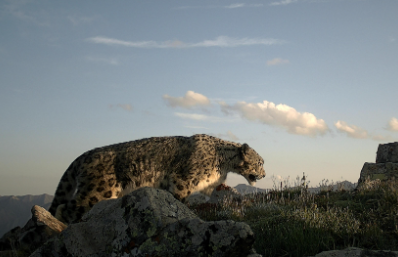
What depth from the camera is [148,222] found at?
4.27 metres

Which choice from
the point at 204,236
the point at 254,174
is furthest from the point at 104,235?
the point at 254,174

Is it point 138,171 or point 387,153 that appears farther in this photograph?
point 387,153

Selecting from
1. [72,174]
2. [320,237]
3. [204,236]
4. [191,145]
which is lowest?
[320,237]

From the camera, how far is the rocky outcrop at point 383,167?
15328mm

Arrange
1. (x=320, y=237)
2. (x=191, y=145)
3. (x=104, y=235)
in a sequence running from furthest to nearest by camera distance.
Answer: (x=191, y=145), (x=320, y=237), (x=104, y=235)

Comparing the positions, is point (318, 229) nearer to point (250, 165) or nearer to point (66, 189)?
point (250, 165)

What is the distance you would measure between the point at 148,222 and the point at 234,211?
6274 mm

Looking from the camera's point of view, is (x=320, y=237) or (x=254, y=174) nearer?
(x=320, y=237)

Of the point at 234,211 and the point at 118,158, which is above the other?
the point at 118,158

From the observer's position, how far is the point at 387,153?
17078 millimetres

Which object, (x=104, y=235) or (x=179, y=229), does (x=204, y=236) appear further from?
(x=104, y=235)

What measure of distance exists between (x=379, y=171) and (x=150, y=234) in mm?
14125

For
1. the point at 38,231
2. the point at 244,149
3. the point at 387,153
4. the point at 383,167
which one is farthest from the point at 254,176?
the point at 387,153

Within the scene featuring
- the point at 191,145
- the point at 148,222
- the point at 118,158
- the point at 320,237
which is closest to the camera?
the point at 148,222
